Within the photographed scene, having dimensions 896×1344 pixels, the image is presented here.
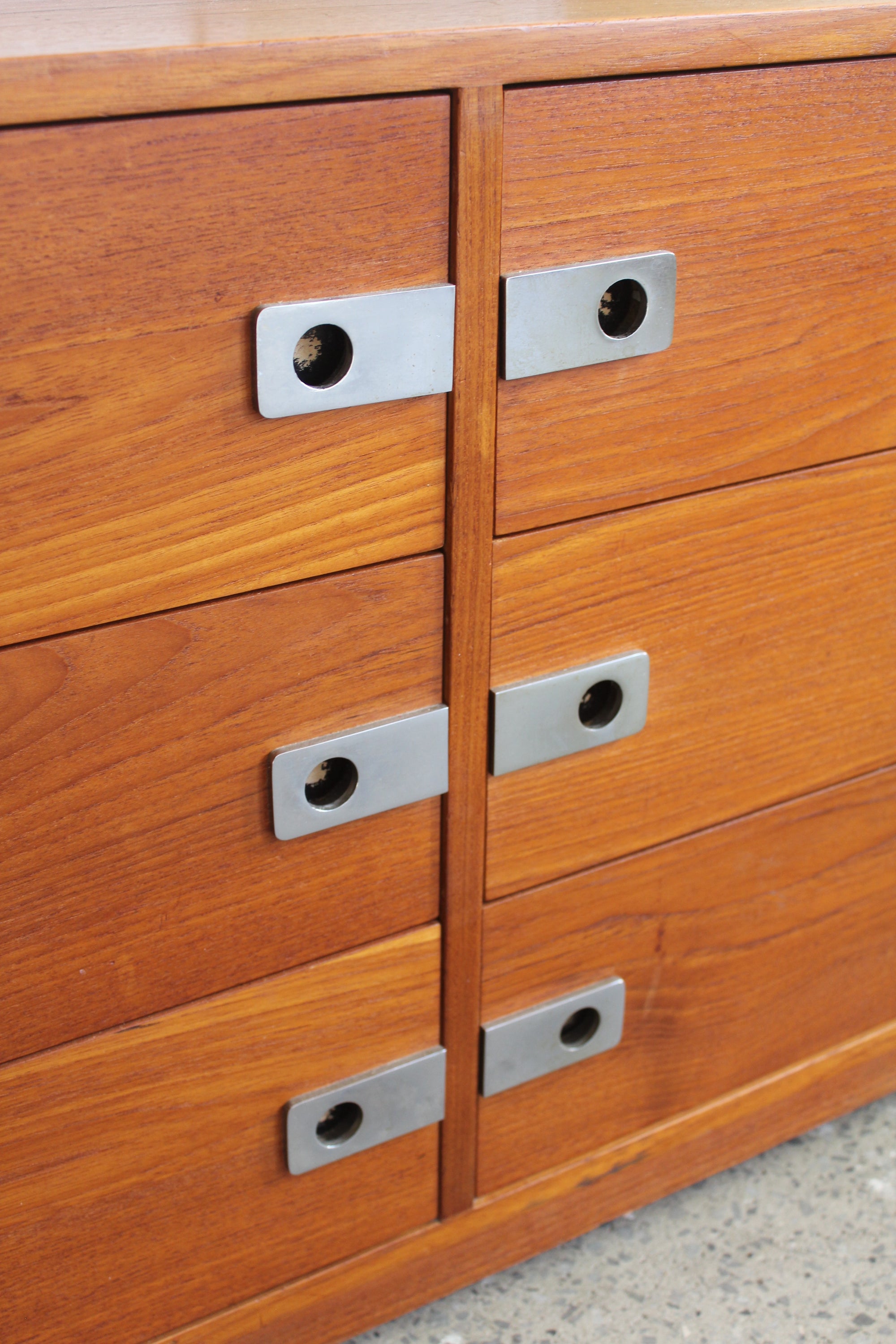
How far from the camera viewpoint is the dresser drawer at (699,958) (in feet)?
2.77

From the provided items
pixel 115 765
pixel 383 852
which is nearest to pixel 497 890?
pixel 383 852

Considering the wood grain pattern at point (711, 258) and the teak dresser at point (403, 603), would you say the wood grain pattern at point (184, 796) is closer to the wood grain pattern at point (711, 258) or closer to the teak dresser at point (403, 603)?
the teak dresser at point (403, 603)

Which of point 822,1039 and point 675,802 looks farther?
point 822,1039

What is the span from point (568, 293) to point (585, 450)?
0.08 meters

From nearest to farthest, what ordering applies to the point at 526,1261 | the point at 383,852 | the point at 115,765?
the point at 115,765 < the point at 383,852 < the point at 526,1261

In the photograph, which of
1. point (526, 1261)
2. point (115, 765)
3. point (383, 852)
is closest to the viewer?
point (115, 765)

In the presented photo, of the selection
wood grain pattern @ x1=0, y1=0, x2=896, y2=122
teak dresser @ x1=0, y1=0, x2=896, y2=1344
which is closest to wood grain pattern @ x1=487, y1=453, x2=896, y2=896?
teak dresser @ x1=0, y1=0, x2=896, y2=1344

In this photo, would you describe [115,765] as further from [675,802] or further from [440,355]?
[675,802]

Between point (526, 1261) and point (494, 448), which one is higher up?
point (494, 448)

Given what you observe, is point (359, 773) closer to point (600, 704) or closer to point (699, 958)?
point (600, 704)

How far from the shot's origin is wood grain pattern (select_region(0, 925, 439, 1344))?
70 cm

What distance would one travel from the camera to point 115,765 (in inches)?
25.4

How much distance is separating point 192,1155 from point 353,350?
44 cm

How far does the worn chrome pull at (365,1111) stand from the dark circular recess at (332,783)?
178mm
